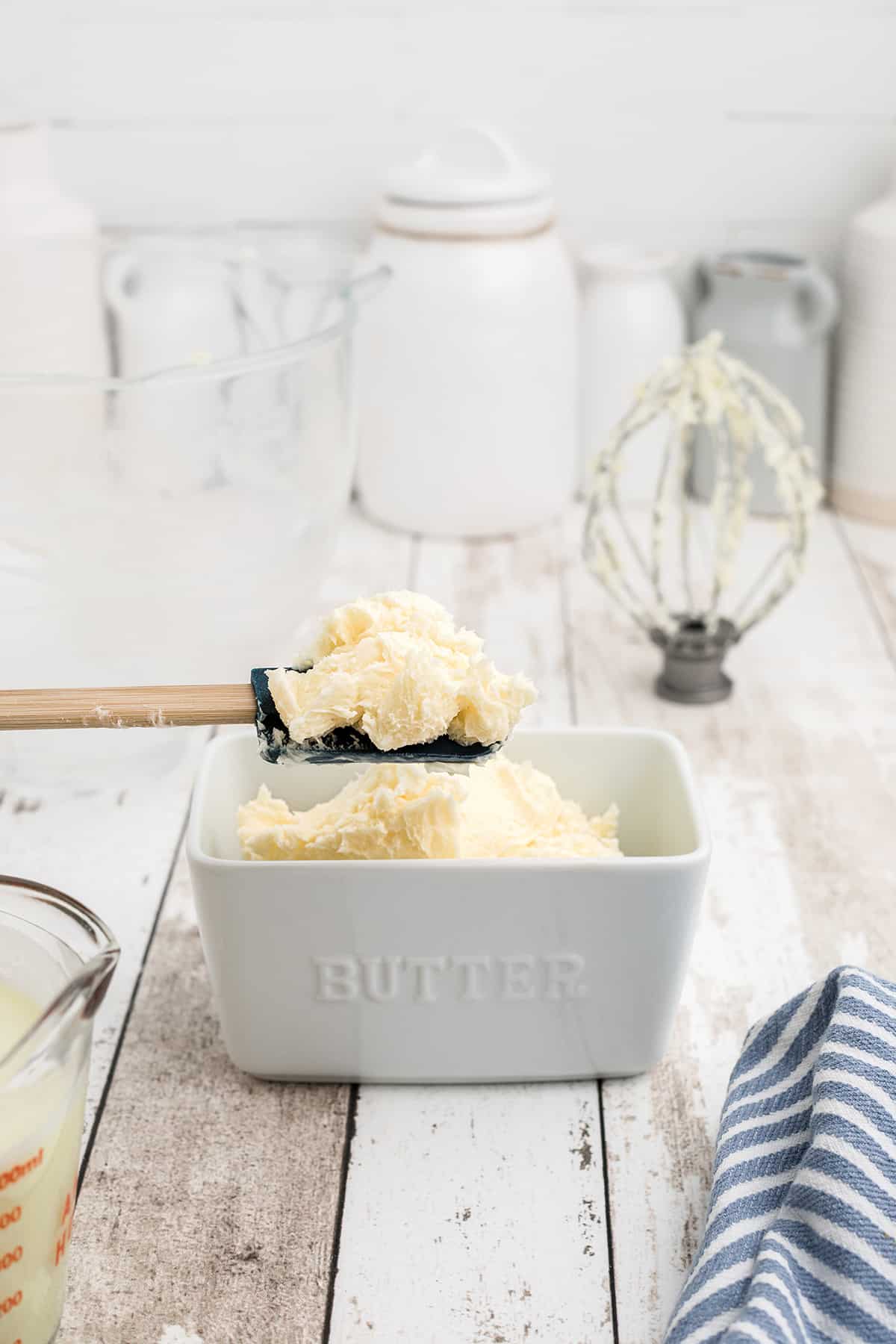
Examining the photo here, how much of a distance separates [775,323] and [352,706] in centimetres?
103

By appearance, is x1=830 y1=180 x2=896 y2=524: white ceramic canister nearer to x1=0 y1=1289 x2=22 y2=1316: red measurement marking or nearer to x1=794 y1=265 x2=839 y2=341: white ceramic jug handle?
x1=794 y1=265 x2=839 y2=341: white ceramic jug handle

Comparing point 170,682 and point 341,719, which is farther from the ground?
point 341,719

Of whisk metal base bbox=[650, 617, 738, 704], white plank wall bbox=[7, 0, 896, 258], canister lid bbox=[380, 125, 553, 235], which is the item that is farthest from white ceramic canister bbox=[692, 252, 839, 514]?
whisk metal base bbox=[650, 617, 738, 704]

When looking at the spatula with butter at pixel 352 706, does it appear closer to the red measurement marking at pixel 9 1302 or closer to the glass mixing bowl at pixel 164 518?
the red measurement marking at pixel 9 1302

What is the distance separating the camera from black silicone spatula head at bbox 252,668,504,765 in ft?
2.00

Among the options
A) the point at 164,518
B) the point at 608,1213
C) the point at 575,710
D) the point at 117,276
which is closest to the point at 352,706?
the point at 608,1213

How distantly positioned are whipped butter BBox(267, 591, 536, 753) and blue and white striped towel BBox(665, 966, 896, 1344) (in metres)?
0.21

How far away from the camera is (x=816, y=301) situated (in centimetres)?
147

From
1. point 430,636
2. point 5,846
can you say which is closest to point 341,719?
point 430,636

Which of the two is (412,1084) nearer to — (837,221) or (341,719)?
(341,719)

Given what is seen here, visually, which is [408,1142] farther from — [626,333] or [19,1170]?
[626,333]

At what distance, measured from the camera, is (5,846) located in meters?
0.95

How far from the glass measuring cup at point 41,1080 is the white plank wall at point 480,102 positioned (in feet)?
3.77

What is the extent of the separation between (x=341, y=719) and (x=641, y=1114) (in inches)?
10.1
